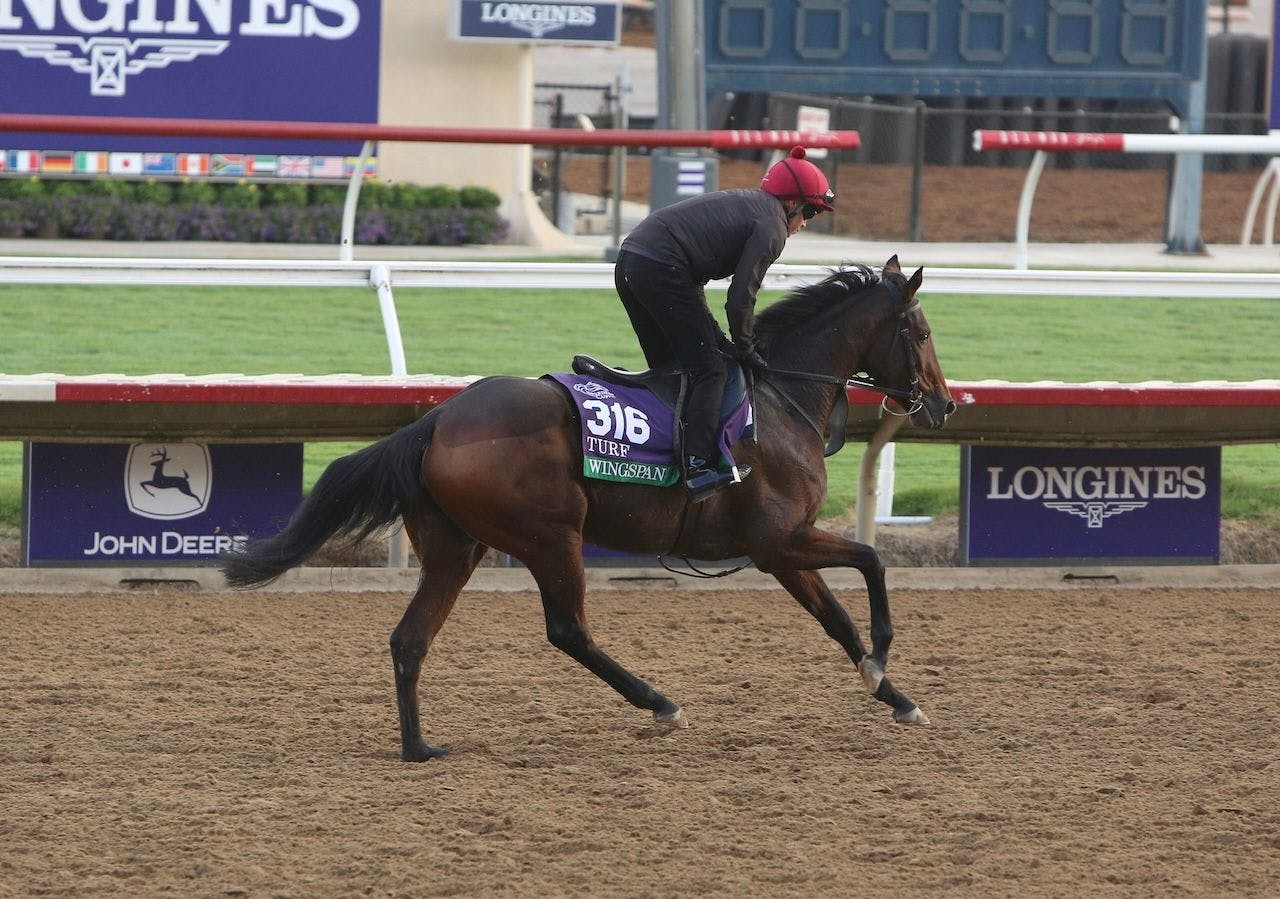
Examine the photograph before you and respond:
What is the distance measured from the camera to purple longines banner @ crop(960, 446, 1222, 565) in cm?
793

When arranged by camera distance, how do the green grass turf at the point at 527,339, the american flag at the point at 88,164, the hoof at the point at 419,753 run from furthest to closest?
the american flag at the point at 88,164 → the green grass turf at the point at 527,339 → the hoof at the point at 419,753

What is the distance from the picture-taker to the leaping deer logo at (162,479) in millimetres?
7449

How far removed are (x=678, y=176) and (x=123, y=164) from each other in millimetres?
3771

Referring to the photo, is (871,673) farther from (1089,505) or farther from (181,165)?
(181,165)

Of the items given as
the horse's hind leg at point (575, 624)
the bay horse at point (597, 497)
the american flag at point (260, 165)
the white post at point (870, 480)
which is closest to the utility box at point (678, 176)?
the american flag at point (260, 165)

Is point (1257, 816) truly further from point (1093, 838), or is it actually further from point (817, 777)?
point (817, 777)

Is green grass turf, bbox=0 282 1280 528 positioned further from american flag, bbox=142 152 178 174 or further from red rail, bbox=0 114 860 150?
red rail, bbox=0 114 860 150

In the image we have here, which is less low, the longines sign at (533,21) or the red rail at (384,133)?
the longines sign at (533,21)

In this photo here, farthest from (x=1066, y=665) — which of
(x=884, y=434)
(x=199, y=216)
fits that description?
(x=199, y=216)

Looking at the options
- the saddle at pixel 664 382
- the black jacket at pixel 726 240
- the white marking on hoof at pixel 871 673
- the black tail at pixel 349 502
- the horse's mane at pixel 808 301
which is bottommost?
the white marking on hoof at pixel 871 673

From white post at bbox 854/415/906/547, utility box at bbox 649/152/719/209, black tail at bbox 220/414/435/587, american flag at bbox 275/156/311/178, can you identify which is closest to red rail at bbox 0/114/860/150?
white post at bbox 854/415/906/547

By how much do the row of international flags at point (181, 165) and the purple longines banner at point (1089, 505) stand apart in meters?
5.22

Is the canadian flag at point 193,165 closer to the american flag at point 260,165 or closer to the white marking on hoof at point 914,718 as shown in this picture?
the american flag at point 260,165

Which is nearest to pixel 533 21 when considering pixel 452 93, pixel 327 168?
pixel 452 93
